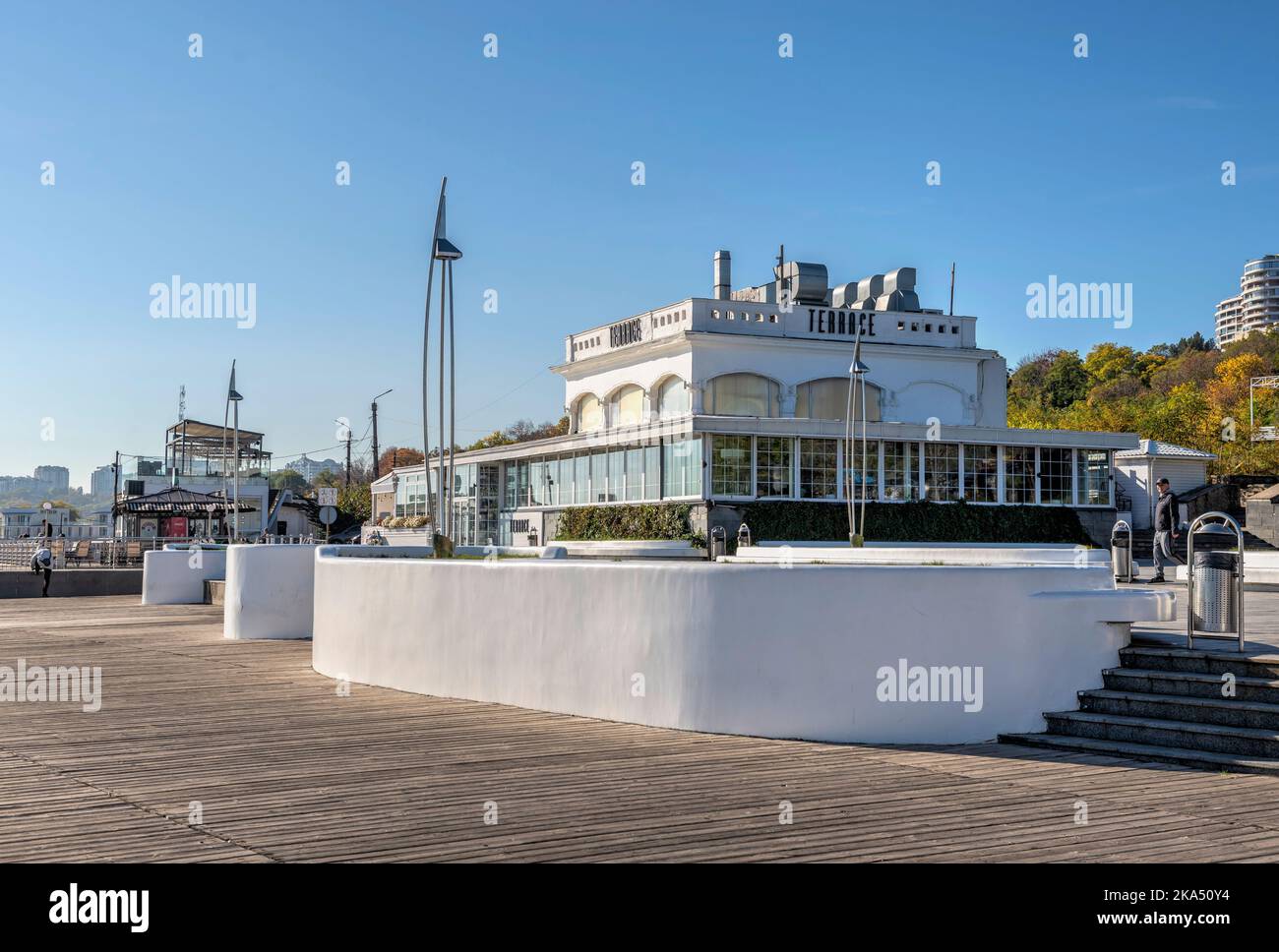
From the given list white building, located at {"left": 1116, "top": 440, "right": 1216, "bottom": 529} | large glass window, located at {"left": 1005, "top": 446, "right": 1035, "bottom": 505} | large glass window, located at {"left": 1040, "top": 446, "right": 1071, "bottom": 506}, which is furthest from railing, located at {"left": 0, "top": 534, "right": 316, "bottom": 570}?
white building, located at {"left": 1116, "top": 440, "right": 1216, "bottom": 529}

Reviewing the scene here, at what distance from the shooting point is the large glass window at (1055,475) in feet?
141

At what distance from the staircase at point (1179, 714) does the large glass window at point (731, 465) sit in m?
28.3

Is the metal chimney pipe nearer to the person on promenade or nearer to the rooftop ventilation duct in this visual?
the rooftop ventilation duct

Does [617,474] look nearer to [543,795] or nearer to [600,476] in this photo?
[600,476]

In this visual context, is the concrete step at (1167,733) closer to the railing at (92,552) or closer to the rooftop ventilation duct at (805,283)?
the railing at (92,552)

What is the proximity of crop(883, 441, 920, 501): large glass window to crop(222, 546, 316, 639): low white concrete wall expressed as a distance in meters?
24.7

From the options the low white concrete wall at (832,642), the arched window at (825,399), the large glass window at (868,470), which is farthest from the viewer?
the arched window at (825,399)

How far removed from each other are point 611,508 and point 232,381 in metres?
12.7

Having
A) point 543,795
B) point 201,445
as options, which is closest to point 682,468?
point 543,795

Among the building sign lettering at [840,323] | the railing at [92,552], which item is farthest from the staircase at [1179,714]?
the building sign lettering at [840,323]

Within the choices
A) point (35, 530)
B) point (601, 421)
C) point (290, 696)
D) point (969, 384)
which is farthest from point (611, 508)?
point (35, 530)

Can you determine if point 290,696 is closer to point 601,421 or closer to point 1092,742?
point 1092,742

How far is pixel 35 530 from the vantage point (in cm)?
7106

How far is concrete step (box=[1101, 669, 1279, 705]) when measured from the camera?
344 inches
